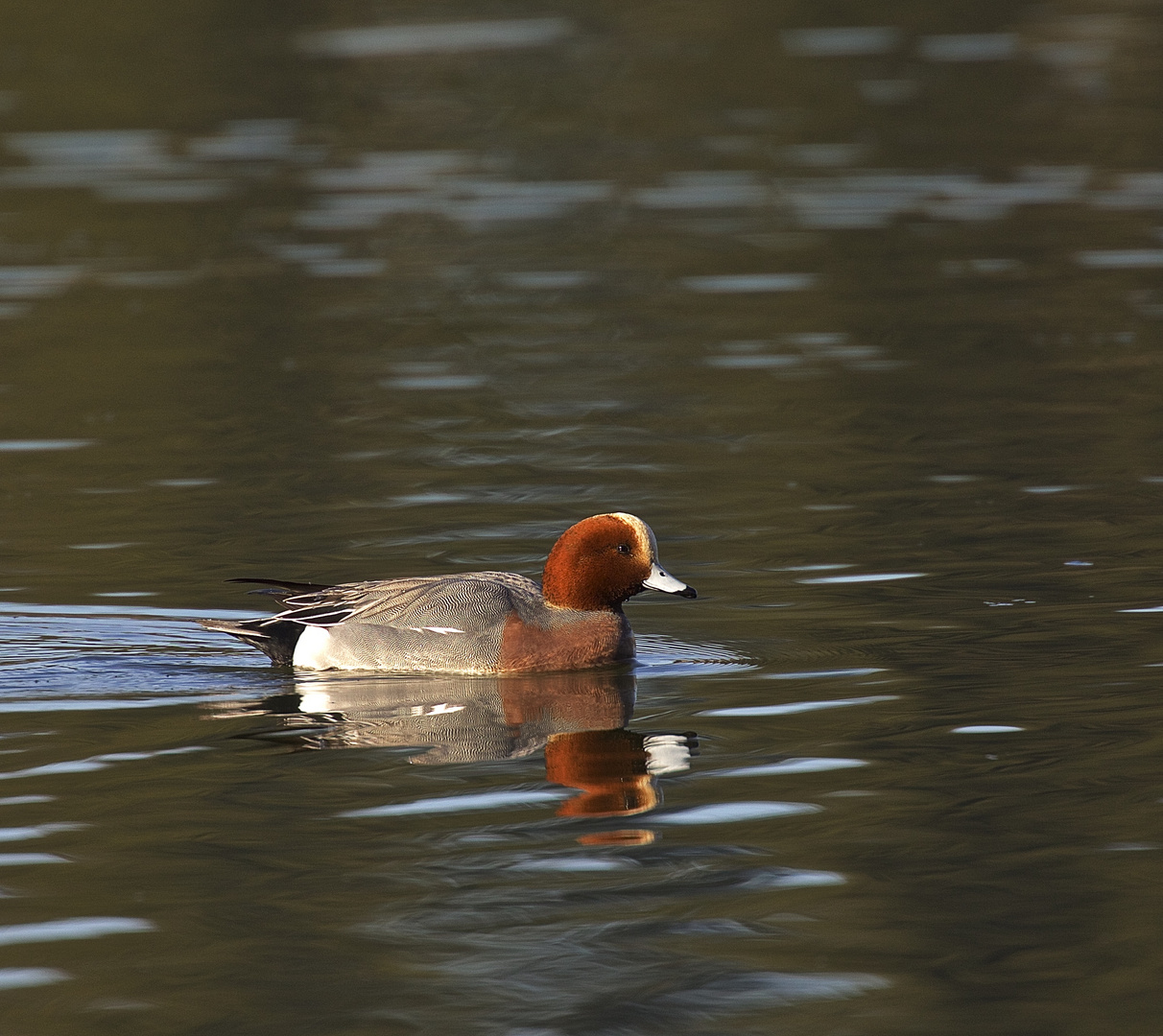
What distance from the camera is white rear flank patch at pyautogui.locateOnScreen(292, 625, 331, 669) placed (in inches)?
369

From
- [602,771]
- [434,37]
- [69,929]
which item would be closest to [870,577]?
[602,771]

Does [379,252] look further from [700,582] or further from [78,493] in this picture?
[700,582]

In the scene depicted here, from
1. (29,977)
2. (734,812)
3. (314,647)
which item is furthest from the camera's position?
(314,647)

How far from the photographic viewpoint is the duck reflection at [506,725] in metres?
7.51

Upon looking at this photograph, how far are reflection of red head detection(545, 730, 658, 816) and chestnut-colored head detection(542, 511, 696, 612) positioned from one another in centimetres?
129

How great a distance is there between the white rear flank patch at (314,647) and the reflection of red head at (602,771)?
161 centimetres

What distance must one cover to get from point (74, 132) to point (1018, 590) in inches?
848

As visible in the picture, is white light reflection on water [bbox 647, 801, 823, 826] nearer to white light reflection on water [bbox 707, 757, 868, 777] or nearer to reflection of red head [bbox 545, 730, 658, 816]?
reflection of red head [bbox 545, 730, 658, 816]

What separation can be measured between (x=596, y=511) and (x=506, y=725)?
134 inches

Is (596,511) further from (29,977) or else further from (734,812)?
(29,977)

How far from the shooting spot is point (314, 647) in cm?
938

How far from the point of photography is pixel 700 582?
1038 centimetres

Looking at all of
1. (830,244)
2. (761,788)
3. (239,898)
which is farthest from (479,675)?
(830,244)

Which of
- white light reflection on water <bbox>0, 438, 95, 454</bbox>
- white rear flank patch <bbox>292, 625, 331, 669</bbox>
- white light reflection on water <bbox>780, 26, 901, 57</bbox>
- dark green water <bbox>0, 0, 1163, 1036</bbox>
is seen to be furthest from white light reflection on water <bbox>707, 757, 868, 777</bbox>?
white light reflection on water <bbox>780, 26, 901, 57</bbox>
